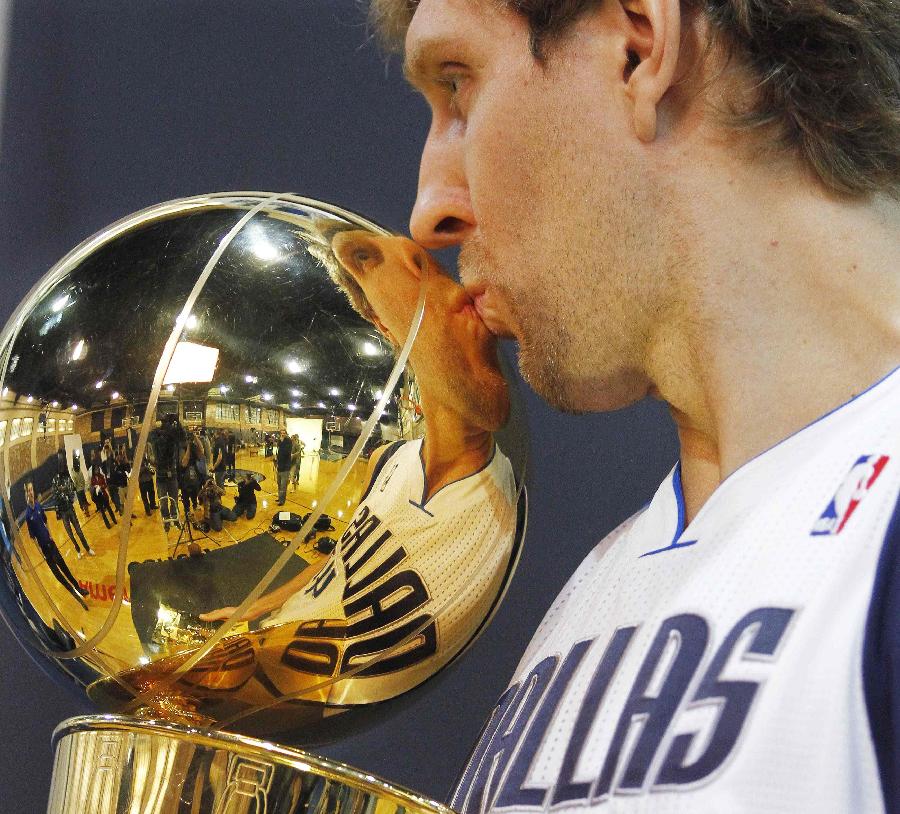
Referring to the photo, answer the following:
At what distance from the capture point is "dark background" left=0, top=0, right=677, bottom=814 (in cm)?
105

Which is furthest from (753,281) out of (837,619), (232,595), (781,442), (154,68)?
(154,68)

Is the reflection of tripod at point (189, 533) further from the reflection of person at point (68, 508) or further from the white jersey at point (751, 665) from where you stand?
the white jersey at point (751, 665)

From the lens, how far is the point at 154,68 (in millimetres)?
1143

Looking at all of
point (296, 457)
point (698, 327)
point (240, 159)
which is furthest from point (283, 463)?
point (240, 159)

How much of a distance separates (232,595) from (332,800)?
20 centimetres

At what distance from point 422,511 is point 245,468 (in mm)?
94

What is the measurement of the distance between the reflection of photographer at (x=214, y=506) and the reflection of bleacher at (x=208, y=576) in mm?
14

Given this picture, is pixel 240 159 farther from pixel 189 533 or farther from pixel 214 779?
pixel 214 779

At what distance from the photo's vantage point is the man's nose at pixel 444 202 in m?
0.66

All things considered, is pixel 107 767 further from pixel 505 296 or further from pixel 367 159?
pixel 367 159

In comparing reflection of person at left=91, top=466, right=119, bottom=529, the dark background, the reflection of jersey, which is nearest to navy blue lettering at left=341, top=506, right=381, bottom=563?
the reflection of jersey

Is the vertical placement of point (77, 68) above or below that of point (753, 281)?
above

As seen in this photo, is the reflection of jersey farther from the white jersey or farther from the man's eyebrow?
the man's eyebrow

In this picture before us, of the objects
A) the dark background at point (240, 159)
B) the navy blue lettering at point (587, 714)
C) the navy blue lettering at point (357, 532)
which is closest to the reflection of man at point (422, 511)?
the navy blue lettering at point (357, 532)
